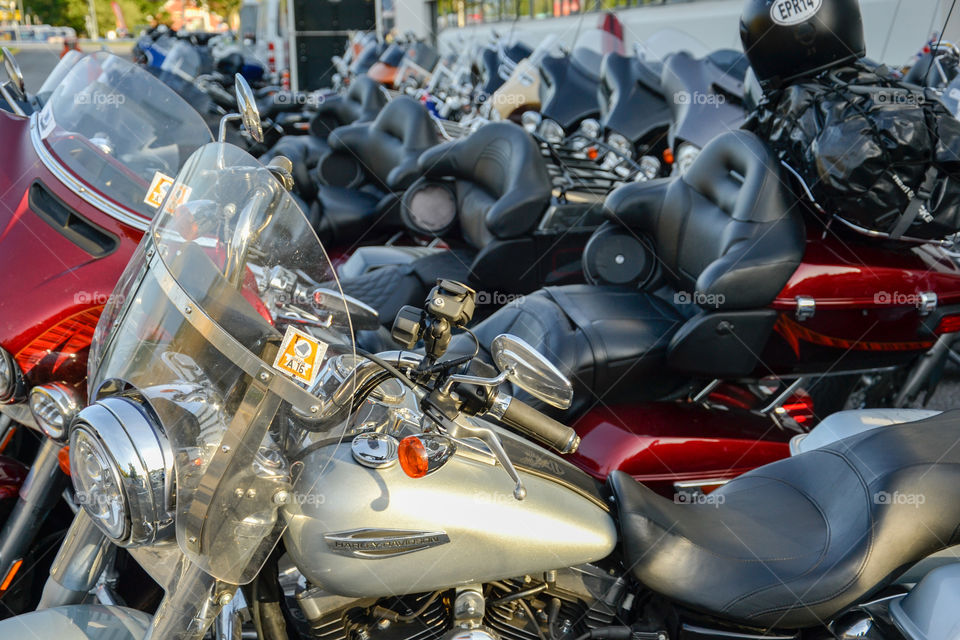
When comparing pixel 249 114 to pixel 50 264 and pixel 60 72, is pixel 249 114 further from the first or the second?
pixel 60 72

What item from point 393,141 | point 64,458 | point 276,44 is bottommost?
point 276,44

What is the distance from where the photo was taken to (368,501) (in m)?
1.29

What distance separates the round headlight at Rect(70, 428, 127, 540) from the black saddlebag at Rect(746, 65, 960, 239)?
232cm

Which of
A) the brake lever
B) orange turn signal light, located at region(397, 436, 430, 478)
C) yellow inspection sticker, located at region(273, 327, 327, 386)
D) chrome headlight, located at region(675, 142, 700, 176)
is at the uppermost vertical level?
yellow inspection sticker, located at region(273, 327, 327, 386)

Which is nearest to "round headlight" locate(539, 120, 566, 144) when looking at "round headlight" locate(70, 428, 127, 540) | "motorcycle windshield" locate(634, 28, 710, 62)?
"motorcycle windshield" locate(634, 28, 710, 62)

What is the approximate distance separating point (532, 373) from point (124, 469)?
2.00 feet

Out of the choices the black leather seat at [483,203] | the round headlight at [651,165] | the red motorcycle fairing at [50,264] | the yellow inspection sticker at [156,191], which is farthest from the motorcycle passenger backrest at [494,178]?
the red motorcycle fairing at [50,264]

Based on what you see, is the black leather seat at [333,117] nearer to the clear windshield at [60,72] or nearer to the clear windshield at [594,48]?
the clear windshield at [594,48]

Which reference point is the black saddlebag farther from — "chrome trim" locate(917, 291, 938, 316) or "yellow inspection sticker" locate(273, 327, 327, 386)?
"yellow inspection sticker" locate(273, 327, 327, 386)

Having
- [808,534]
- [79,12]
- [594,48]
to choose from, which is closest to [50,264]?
[808,534]

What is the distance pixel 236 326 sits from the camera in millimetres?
1194

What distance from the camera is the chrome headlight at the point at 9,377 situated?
1704 mm

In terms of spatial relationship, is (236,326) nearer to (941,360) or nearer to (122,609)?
(122,609)

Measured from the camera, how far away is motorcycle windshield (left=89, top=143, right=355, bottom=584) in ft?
3.90
